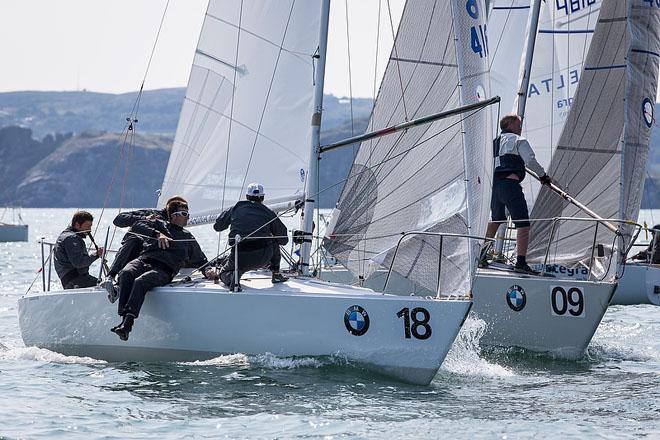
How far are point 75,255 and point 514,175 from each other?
4.29m

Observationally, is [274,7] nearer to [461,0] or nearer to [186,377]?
[461,0]

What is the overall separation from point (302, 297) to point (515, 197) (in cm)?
333

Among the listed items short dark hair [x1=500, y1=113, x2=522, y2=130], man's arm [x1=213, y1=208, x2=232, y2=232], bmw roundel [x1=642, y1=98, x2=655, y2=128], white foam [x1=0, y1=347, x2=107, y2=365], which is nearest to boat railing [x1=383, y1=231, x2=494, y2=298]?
man's arm [x1=213, y1=208, x2=232, y2=232]

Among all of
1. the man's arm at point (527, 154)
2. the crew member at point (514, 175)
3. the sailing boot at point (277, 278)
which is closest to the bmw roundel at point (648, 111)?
the crew member at point (514, 175)

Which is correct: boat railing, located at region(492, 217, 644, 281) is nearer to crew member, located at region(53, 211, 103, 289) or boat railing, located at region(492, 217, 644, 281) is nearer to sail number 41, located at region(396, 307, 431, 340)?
sail number 41, located at region(396, 307, 431, 340)

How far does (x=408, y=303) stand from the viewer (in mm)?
8695

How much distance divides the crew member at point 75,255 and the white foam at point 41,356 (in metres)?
0.65

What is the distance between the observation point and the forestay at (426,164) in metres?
9.35

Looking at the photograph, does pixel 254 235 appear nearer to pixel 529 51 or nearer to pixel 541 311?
pixel 541 311

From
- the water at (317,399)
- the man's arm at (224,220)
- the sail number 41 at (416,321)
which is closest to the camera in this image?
the water at (317,399)

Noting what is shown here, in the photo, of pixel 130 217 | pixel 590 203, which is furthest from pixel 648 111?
pixel 130 217

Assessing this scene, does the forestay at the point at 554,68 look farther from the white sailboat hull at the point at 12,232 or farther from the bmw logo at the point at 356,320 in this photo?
the white sailboat hull at the point at 12,232

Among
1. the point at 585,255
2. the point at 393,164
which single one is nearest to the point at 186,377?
the point at 393,164

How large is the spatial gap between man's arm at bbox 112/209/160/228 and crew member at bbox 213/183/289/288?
0.67 m
